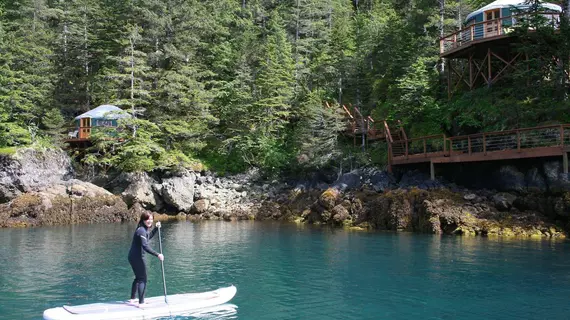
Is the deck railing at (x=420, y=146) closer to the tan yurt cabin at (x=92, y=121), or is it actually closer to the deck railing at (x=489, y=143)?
the deck railing at (x=489, y=143)

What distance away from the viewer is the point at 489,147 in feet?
85.8

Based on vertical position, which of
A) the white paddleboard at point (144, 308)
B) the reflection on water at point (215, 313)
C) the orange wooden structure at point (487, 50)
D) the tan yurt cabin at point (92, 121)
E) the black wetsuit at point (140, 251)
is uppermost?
the orange wooden structure at point (487, 50)

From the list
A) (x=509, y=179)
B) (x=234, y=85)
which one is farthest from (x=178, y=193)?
(x=509, y=179)

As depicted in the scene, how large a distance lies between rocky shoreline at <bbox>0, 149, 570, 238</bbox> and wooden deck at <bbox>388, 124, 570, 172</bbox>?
120 cm

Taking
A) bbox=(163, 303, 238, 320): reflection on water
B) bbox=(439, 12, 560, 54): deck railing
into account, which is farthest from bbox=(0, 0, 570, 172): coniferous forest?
bbox=(163, 303, 238, 320): reflection on water

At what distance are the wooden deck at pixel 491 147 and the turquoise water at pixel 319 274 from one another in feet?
14.9

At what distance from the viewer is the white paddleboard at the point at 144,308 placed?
973 cm

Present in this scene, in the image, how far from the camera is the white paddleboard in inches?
383

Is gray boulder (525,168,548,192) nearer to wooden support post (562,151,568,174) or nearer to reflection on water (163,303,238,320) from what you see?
wooden support post (562,151,568,174)

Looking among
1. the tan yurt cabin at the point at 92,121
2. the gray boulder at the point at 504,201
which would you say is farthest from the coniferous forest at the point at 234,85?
the gray boulder at the point at 504,201

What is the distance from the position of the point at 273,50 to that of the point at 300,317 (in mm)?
39892

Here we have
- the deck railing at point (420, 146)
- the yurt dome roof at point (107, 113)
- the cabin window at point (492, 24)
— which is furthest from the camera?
the yurt dome roof at point (107, 113)

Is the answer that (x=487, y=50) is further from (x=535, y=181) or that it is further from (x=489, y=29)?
(x=535, y=181)

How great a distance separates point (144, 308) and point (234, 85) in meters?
35.1
